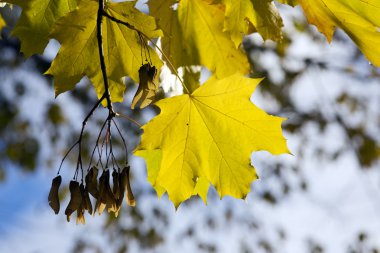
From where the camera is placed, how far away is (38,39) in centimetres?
133

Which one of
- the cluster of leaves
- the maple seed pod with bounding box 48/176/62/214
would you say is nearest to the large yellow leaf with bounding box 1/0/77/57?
the cluster of leaves

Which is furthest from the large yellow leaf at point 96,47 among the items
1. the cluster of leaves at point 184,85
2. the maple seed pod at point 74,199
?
the maple seed pod at point 74,199

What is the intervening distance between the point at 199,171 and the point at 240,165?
0.39 ft

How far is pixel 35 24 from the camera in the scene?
1320 mm

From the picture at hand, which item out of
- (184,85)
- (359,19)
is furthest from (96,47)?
(359,19)

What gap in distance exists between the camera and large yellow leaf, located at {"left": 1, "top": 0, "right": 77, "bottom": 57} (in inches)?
51.4

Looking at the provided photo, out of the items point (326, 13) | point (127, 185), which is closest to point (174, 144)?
point (127, 185)

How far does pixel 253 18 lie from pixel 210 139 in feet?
1.20

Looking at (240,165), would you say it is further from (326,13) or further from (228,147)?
(326,13)

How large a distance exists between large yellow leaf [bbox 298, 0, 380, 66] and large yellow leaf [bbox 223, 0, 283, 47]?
0.43ft

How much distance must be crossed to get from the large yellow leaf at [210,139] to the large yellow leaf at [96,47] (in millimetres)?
182

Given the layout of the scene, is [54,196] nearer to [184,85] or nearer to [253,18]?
[184,85]

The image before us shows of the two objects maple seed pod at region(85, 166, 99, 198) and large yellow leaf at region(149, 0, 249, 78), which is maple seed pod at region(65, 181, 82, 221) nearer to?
maple seed pod at region(85, 166, 99, 198)

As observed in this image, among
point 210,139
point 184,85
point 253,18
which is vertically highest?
point 253,18
